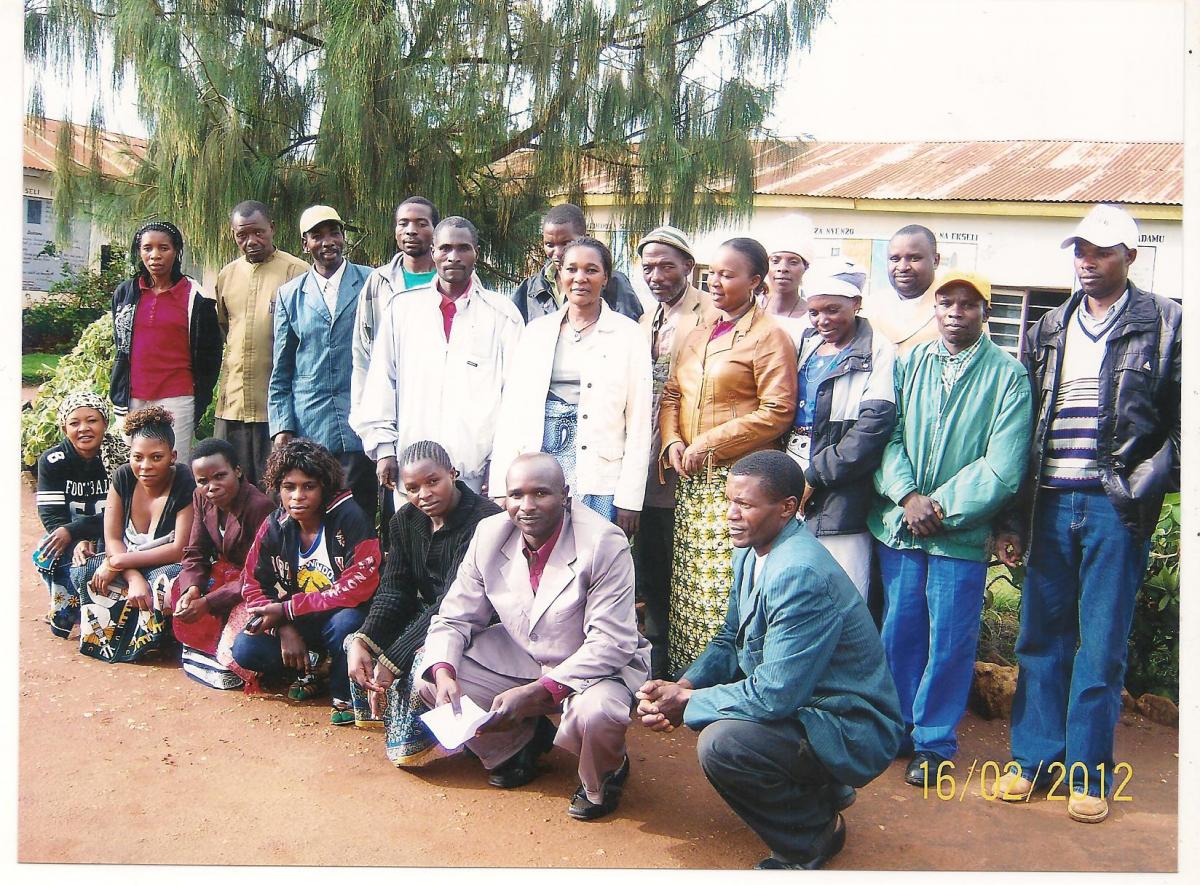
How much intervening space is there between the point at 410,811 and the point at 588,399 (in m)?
1.57

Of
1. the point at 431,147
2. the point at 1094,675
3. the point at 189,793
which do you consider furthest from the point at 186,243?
the point at 1094,675

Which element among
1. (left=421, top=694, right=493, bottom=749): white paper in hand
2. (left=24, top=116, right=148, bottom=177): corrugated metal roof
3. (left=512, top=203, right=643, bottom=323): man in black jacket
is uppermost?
(left=24, top=116, right=148, bottom=177): corrugated metal roof

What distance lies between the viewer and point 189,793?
3.56 meters

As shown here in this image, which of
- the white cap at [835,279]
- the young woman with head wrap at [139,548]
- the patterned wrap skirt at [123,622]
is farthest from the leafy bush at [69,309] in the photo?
the white cap at [835,279]

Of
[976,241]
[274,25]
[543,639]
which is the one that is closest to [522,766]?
[543,639]

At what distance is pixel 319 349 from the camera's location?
4.73 metres

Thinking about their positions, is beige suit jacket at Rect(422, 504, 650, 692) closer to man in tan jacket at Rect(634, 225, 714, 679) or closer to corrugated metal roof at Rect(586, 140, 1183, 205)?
man in tan jacket at Rect(634, 225, 714, 679)

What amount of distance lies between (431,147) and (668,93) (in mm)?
1184

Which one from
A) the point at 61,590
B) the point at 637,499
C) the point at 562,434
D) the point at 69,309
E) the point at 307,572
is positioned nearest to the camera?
the point at 637,499

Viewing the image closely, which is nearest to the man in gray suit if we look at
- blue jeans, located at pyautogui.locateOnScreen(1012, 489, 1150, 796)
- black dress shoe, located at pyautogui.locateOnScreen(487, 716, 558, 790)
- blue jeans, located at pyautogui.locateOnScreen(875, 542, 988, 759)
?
black dress shoe, located at pyautogui.locateOnScreen(487, 716, 558, 790)

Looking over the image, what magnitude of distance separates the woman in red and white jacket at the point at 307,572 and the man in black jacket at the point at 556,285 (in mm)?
1086

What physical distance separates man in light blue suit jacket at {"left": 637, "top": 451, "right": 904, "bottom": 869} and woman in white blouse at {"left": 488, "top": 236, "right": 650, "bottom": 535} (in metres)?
0.86

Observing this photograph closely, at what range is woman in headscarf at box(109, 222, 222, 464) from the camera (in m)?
4.93
